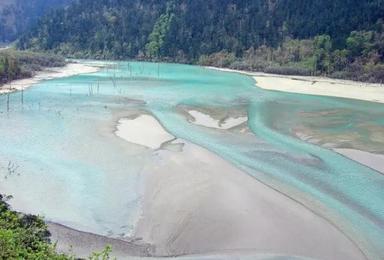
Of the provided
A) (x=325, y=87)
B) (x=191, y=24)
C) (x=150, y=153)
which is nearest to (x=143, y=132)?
(x=150, y=153)

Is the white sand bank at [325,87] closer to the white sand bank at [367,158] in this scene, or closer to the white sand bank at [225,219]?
the white sand bank at [367,158]

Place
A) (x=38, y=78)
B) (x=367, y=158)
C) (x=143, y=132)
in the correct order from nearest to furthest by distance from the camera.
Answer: (x=367, y=158) < (x=143, y=132) < (x=38, y=78)

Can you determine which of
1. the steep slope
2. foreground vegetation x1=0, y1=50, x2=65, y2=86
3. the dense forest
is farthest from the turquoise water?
the steep slope

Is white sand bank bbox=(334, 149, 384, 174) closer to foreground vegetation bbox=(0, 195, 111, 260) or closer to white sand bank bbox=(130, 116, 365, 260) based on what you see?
white sand bank bbox=(130, 116, 365, 260)

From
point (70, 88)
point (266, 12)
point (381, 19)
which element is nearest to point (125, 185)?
point (70, 88)

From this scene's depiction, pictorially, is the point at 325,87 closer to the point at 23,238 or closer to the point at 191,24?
the point at 23,238

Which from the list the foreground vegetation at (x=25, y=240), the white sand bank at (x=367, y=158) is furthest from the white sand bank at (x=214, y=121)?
the foreground vegetation at (x=25, y=240)

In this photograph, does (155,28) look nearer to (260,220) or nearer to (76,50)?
(76,50)
